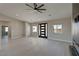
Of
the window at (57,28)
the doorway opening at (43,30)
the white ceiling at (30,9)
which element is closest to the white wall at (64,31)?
the window at (57,28)

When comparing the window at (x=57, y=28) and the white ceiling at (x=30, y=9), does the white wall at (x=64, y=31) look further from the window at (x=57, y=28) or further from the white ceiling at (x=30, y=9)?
the white ceiling at (x=30, y=9)

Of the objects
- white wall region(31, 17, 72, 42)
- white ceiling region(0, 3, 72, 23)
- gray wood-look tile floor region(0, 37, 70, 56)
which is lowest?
gray wood-look tile floor region(0, 37, 70, 56)

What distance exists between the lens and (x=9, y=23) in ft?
39.1

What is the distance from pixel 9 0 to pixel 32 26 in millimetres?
15068

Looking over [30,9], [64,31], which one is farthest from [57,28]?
[30,9]

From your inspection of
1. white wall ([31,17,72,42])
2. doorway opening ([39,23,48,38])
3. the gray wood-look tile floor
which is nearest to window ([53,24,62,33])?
white wall ([31,17,72,42])

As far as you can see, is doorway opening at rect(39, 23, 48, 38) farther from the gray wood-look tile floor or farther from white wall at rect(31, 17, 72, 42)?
the gray wood-look tile floor

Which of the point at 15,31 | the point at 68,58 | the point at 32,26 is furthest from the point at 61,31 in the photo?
the point at 68,58

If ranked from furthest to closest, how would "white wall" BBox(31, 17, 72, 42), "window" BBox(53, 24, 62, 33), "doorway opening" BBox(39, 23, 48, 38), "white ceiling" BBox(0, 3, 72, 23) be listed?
1. "doorway opening" BBox(39, 23, 48, 38)
2. "window" BBox(53, 24, 62, 33)
3. "white wall" BBox(31, 17, 72, 42)
4. "white ceiling" BBox(0, 3, 72, 23)

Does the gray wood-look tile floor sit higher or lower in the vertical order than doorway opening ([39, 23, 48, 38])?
lower

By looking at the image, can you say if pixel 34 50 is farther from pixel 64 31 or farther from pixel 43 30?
pixel 43 30

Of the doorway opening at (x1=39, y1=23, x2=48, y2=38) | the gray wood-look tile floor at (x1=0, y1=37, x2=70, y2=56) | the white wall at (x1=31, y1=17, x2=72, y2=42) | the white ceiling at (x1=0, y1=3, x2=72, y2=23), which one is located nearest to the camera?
the gray wood-look tile floor at (x1=0, y1=37, x2=70, y2=56)

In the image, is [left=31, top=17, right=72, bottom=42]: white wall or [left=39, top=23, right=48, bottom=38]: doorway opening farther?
[left=39, top=23, right=48, bottom=38]: doorway opening

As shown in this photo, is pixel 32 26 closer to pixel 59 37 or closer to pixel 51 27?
pixel 51 27
